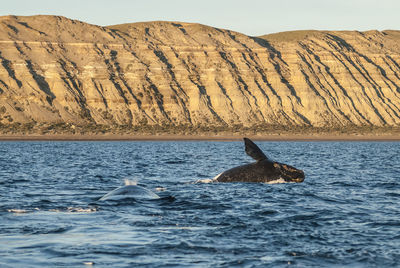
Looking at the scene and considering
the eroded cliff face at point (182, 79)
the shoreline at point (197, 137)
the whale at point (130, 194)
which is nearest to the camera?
the whale at point (130, 194)

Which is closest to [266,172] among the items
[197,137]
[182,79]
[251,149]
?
[251,149]

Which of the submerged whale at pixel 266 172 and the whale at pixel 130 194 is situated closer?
the whale at pixel 130 194

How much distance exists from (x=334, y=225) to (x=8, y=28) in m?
153

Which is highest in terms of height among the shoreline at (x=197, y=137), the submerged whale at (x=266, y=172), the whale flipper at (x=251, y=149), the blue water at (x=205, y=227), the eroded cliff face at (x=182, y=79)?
the eroded cliff face at (x=182, y=79)

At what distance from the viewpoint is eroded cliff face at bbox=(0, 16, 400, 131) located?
431ft

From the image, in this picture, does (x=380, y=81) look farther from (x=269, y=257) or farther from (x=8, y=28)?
(x=269, y=257)

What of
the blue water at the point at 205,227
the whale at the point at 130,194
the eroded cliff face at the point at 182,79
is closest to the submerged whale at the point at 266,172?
the blue water at the point at 205,227

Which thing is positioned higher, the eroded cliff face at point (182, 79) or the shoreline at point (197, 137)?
the eroded cliff face at point (182, 79)

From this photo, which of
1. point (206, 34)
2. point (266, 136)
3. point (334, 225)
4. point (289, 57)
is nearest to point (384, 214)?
point (334, 225)

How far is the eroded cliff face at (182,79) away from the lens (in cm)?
13125

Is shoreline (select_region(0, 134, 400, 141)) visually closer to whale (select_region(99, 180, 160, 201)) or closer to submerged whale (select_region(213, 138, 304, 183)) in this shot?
submerged whale (select_region(213, 138, 304, 183))

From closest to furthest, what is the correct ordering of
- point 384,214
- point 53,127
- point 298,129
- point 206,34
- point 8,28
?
1. point 384,214
2. point 53,127
3. point 298,129
4. point 8,28
5. point 206,34

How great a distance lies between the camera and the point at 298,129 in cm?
12700

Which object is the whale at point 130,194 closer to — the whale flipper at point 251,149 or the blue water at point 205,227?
the blue water at point 205,227
